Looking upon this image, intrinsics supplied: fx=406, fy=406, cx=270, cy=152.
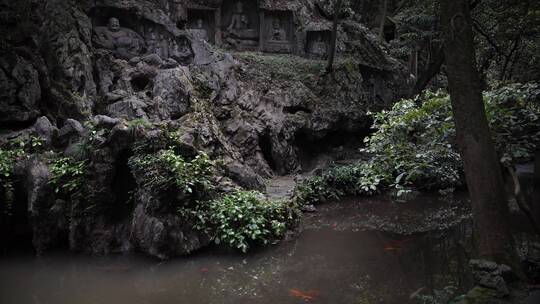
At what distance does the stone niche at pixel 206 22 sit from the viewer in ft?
61.7

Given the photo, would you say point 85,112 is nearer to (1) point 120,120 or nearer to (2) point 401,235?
(1) point 120,120

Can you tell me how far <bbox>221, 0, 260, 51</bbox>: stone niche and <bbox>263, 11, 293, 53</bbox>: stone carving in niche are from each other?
0.49 meters

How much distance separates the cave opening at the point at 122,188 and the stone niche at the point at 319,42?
40.6 feet

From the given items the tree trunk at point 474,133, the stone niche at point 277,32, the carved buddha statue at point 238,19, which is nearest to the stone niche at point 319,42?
the stone niche at point 277,32

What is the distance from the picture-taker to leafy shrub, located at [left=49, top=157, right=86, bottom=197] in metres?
9.05

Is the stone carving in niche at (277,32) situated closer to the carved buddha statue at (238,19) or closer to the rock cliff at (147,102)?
the rock cliff at (147,102)

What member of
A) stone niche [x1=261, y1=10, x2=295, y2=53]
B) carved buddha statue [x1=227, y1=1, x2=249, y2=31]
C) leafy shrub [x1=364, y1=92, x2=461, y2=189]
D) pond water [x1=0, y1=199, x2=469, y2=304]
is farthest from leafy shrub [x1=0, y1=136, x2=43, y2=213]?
stone niche [x1=261, y1=10, x2=295, y2=53]

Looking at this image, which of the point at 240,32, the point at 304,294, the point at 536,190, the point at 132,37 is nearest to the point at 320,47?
the point at 240,32

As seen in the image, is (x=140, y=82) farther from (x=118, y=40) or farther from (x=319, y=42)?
(x=319, y=42)

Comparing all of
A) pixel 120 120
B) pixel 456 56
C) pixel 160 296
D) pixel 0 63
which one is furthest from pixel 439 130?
pixel 0 63

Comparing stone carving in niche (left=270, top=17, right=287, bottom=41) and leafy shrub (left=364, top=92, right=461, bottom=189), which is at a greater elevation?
stone carving in niche (left=270, top=17, right=287, bottom=41)

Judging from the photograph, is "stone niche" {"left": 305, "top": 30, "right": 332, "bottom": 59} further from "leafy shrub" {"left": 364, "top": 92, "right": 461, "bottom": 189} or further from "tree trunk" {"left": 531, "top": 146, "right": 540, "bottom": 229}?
"leafy shrub" {"left": 364, "top": 92, "right": 461, "bottom": 189}

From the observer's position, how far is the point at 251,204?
9.48 meters

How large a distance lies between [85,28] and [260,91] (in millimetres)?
6697
